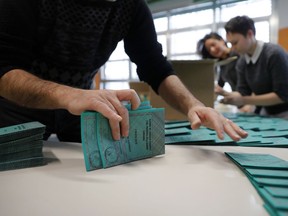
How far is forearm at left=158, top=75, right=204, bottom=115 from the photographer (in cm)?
85

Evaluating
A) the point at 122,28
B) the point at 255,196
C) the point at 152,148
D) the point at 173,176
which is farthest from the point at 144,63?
the point at 255,196

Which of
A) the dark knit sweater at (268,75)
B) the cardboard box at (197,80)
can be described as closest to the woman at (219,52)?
the dark knit sweater at (268,75)

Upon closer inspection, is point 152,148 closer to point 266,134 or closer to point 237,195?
point 237,195

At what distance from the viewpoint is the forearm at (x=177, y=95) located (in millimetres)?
854

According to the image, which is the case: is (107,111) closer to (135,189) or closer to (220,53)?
(135,189)

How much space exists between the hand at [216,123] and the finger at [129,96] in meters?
0.19

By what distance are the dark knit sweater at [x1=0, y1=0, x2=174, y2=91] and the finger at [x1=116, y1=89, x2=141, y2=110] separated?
0.32 meters

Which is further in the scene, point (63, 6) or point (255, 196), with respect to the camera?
point (63, 6)

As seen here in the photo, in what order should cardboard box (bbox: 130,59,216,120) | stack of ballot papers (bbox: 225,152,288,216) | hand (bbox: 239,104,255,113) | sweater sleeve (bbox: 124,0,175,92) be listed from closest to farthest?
1. stack of ballot papers (bbox: 225,152,288,216)
2. sweater sleeve (bbox: 124,0,175,92)
3. cardboard box (bbox: 130,59,216,120)
4. hand (bbox: 239,104,255,113)

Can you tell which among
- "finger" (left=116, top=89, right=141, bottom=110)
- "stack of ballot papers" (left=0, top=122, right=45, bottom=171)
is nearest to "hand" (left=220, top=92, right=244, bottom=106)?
"finger" (left=116, top=89, right=141, bottom=110)

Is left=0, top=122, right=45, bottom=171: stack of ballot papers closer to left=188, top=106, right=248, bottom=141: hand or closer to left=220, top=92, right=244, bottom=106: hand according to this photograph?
left=188, top=106, right=248, bottom=141: hand

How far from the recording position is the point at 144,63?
108 centimetres

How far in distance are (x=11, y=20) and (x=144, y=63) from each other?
523mm

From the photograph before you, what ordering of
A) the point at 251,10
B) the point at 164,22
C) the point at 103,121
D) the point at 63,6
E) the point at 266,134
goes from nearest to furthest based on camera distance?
the point at 103,121, the point at 63,6, the point at 266,134, the point at 251,10, the point at 164,22
